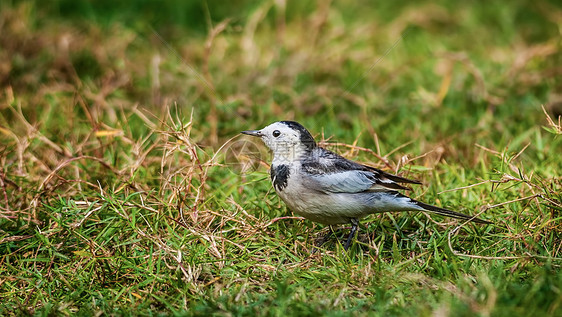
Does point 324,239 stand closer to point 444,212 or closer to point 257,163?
point 444,212

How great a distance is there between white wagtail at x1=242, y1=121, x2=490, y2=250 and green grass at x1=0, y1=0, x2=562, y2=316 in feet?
0.71

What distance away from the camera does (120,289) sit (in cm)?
335

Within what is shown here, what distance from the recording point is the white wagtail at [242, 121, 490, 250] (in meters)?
3.50

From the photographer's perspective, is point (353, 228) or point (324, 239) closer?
point (353, 228)

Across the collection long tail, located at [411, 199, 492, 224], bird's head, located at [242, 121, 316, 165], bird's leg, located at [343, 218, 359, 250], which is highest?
bird's head, located at [242, 121, 316, 165]

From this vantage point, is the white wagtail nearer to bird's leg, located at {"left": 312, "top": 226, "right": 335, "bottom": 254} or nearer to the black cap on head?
the black cap on head

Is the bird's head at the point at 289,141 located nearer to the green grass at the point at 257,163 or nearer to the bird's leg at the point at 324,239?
the green grass at the point at 257,163

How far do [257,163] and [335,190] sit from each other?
3.67 feet

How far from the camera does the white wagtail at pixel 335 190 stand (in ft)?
11.5

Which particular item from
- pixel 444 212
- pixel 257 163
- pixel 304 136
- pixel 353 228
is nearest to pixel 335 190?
pixel 353 228

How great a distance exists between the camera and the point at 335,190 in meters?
3.55

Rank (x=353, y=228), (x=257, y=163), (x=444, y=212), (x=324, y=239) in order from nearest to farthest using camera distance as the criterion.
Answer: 1. (x=444, y=212)
2. (x=353, y=228)
3. (x=324, y=239)
4. (x=257, y=163)

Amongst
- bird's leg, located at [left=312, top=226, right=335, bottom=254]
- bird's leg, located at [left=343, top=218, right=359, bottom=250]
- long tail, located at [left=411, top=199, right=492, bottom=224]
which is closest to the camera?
long tail, located at [left=411, top=199, right=492, bottom=224]

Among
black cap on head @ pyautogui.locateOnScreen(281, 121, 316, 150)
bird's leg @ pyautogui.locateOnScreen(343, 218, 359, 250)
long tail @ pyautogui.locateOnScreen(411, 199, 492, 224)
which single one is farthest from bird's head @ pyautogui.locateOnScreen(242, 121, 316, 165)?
long tail @ pyautogui.locateOnScreen(411, 199, 492, 224)
